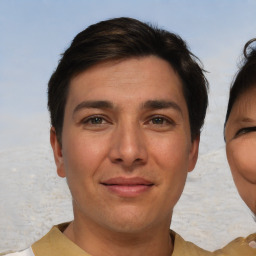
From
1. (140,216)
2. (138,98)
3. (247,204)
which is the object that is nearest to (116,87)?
(138,98)

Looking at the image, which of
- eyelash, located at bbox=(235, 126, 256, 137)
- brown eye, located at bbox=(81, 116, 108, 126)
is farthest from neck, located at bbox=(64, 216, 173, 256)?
eyelash, located at bbox=(235, 126, 256, 137)

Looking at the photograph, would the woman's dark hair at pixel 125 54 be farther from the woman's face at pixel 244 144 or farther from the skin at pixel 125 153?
the woman's face at pixel 244 144

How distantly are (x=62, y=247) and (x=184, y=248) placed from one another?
23.1 inches

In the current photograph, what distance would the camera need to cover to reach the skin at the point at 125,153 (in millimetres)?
2119

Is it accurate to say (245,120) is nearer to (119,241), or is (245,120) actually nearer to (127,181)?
(127,181)

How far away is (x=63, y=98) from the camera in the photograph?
2467 mm

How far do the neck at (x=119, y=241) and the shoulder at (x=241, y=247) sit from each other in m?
0.38

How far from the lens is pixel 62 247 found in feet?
7.43

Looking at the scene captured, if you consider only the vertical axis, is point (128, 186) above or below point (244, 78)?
below

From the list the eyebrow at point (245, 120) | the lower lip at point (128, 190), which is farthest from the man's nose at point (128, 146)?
the eyebrow at point (245, 120)

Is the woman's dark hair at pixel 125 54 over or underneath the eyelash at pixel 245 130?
over

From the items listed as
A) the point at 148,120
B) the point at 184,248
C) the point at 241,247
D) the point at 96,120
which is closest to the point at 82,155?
the point at 96,120

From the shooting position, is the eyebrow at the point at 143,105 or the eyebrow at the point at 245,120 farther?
the eyebrow at the point at 245,120

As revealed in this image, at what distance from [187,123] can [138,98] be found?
1.12 feet
